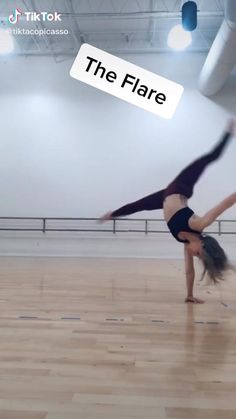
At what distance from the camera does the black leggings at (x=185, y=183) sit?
3566 mm

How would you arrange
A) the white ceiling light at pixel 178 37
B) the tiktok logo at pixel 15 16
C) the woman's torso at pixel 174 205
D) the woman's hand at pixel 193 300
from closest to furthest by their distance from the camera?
the woman's torso at pixel 174 205 → the woman's hand at pixel 193 300 → the tiktok logo at pixel 15 16 → the white ceiling light at pixel 178 37

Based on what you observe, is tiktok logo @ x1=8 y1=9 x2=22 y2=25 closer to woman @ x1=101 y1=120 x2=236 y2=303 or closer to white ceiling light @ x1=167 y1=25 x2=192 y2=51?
white ceiling light @ x1=167 y1=25 x2=192 y2=51

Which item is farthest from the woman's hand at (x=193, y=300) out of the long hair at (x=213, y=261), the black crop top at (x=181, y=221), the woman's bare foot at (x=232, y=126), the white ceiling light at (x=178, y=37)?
the white ceiling light at (x=178, y=37)

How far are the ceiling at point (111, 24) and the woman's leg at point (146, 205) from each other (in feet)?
12.8

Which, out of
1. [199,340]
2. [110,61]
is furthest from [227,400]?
[110,61]

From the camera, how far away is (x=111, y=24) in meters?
7.68

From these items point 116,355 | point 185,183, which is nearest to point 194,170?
point 185,183

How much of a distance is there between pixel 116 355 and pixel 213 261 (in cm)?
151

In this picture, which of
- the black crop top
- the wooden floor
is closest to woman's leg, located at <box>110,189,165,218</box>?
the black crop top

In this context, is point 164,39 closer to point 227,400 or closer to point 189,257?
point 189,257

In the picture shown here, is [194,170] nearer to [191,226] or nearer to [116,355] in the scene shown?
[191,226]

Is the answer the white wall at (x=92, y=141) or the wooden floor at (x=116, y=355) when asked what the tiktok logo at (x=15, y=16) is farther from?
the wooden floor at (x=116, y=355)

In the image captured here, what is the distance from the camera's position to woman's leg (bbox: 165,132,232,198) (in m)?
3.61

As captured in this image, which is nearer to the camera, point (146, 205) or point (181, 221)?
point (181, 221)
